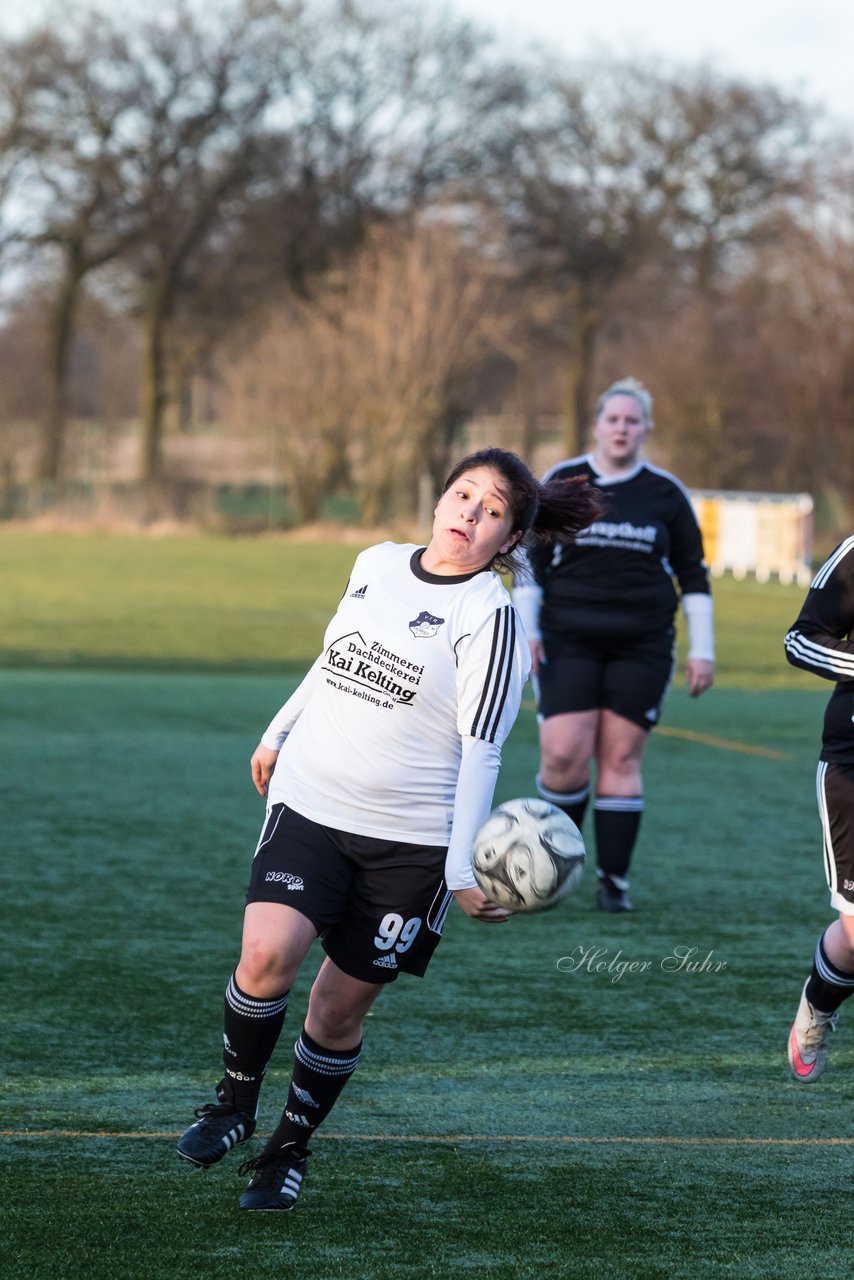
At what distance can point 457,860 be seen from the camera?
3.86m

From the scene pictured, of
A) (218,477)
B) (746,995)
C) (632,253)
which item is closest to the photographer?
(746,995)

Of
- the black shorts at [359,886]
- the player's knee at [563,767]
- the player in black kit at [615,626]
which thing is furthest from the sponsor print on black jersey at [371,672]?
the player's knee at [563,767]

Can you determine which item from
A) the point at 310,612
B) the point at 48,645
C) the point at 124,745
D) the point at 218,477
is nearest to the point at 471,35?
the point at 218,477

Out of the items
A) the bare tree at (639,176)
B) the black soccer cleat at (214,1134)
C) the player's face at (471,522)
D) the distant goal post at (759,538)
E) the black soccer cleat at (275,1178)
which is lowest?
the distant goal post at (759,538)

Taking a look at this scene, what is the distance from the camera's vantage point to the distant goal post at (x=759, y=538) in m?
30.0

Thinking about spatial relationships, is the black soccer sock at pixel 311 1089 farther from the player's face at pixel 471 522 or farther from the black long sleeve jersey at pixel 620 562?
the black long sleeve jersey at pixel 620 562

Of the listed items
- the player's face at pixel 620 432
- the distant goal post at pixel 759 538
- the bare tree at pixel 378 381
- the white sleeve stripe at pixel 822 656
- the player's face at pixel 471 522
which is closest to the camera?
the player's face at pixel 471 522

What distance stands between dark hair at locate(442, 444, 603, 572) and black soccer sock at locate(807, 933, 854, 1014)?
143cm

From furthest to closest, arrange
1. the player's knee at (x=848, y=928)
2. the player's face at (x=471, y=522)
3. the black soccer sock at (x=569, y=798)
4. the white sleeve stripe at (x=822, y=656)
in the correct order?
the black soccer sock at (x=569, y=798), the player's knee at (x=848, y=928), the white sleeve stripe at (x=822, y=656), the player's face at (x=471, y=522)

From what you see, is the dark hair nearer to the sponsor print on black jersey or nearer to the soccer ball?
the sponsor print on black jersey

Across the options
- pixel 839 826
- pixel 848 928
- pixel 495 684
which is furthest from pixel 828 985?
pixel 495 684

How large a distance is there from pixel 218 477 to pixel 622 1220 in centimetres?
4028

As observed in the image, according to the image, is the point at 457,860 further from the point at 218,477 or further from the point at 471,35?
the point at 471,35

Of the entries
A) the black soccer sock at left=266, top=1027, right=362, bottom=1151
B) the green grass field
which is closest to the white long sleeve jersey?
the black soccer sock at left=266, top=1027, right=362, bottom=1151
